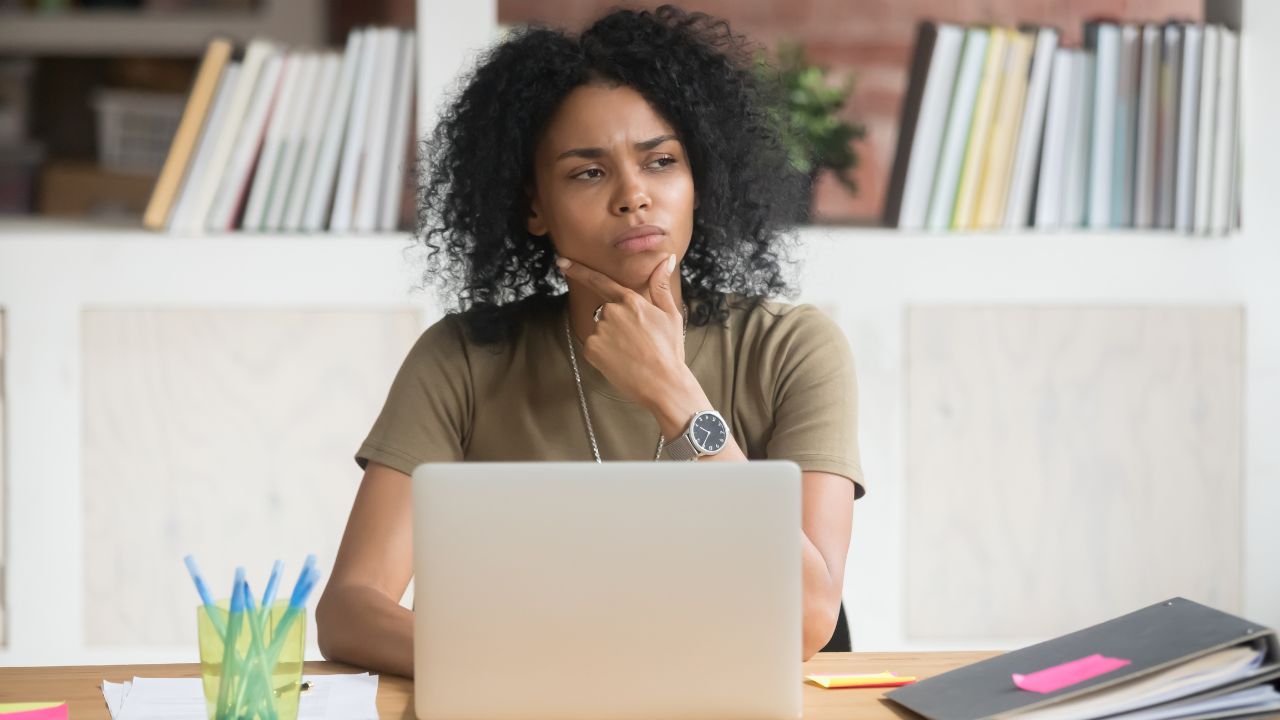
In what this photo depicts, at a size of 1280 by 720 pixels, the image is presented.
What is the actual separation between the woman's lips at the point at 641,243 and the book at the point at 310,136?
37.2 inches

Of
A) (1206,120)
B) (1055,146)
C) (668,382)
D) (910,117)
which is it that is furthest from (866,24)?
(668,382)

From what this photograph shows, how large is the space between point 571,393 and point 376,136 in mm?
896

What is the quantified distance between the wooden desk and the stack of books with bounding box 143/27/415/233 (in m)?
1.24

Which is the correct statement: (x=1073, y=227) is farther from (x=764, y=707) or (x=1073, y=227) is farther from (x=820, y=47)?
(x=764, y=707)

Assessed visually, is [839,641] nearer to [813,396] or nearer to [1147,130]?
[813,396]

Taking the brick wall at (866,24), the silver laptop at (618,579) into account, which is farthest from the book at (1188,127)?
the silver laptop at (618,579)

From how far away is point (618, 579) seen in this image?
959 millimetres

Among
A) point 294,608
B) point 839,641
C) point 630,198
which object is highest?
point 630,198

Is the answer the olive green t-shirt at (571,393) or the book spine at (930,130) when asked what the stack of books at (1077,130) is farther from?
the olive green t-shirt at (571,393)

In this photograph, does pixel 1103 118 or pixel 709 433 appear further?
pixel 1103 118

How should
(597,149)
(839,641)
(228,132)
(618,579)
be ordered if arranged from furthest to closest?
(228,132)
(597,149)
(839,641)
(618,579)

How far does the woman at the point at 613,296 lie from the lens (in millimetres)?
1548

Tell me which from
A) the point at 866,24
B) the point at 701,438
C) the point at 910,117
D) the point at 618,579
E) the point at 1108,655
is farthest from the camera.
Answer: the point at 866,24

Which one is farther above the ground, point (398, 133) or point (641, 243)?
point (398, 133)
